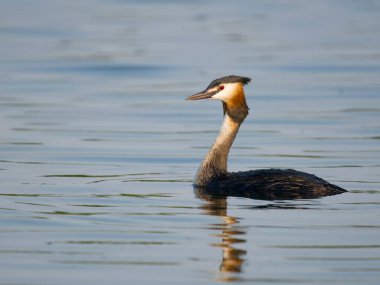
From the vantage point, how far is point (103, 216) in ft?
37.8

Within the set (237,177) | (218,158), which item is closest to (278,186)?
(237,177)

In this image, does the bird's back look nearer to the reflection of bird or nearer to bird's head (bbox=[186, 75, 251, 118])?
the reflection of bird

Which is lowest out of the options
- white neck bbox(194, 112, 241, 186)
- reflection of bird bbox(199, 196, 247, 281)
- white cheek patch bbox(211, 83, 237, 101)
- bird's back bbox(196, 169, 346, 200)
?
reflection of bird bbox(199, 196, 247, 281)

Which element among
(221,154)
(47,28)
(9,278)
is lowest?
(9,278)

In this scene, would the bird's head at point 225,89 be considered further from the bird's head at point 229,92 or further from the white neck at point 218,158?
the white neck at point 218,158

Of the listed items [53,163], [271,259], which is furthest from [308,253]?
[53,163]

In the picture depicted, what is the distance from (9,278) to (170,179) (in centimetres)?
474

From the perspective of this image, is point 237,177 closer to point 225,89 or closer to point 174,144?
point 225,89

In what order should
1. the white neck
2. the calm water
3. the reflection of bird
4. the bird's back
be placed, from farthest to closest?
the white neck, the bird's back, the calm water, the reflection of bird

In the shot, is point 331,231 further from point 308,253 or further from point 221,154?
point 221,154

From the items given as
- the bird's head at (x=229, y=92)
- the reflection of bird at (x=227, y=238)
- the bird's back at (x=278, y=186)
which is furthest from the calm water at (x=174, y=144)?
the bird's head at (x=229, y=92)

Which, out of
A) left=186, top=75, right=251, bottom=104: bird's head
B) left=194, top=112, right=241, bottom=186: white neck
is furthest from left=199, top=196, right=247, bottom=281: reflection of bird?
left=186, top=75, right=251, bottom=104: bird's head

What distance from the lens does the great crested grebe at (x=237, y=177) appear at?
41.0ft

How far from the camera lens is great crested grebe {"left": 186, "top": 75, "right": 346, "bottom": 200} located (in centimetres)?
1251
